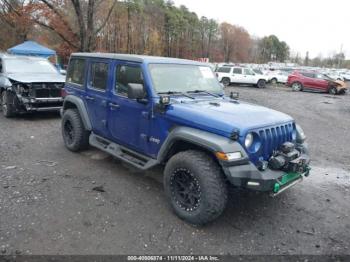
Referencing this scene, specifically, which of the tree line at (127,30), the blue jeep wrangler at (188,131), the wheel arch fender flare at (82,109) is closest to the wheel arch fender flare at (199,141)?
the blue jeep wrangler at (188,131)

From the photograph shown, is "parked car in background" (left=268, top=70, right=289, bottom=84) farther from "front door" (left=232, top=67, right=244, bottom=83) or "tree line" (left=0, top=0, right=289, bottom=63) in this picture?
"tree line" (left=0, top=0, right=289, bottom=63)

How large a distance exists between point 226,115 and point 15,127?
6.42 metres

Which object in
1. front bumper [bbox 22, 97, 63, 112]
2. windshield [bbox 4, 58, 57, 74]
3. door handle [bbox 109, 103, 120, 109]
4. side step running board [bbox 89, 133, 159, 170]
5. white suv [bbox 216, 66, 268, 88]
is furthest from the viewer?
white suv [bbox 216, 66, 268, 88]

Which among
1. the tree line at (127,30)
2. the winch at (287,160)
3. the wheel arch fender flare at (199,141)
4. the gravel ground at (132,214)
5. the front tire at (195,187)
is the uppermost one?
the tree line at (127,30)

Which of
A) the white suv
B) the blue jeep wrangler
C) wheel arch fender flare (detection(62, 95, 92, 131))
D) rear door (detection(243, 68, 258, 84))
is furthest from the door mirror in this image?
rear door (detection(243, 68, 258, 84))

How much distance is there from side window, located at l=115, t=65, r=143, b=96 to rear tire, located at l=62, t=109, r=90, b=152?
4.59 feet

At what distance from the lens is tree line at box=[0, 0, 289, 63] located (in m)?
17.3

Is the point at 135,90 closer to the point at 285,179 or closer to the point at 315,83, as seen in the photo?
the point at 285,179

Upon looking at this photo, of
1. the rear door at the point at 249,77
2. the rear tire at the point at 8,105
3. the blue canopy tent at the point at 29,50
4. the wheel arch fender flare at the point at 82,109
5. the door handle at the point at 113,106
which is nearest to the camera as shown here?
the door handle at the point at 113,106

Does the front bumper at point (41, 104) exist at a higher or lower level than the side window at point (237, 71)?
lower

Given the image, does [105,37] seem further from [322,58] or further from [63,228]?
[322,58]

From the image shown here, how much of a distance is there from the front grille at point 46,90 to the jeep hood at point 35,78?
0.12m

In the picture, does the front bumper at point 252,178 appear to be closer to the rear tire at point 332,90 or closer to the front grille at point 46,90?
the front grille at point 46,90

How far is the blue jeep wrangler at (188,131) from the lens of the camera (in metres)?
3.32
